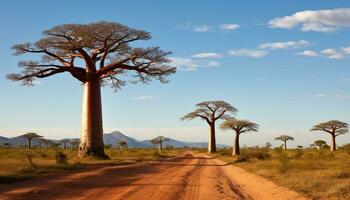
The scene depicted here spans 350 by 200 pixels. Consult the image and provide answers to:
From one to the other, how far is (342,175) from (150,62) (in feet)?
55.0

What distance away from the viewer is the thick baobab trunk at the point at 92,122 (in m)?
27.6

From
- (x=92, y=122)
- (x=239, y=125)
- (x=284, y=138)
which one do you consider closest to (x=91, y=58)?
(x=92, y=122)

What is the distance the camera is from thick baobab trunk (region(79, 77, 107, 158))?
90.5ft

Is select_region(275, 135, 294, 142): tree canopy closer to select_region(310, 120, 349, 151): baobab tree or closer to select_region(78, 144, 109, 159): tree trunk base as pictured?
select_region(310, 120, 349, 151): baobab tree

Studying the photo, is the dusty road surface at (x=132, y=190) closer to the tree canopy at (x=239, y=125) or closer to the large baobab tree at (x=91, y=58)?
the large baobab tree at (x=91, y=58)

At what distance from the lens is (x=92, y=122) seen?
27906 millimetres

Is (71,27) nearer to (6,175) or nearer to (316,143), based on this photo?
(6,175)

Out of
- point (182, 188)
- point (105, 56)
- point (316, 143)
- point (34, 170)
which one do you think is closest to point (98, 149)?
point (105, 56)

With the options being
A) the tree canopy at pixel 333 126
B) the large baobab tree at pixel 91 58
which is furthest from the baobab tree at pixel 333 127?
the large baobab tree at pixel 91 58

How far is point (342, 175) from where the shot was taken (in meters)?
Answer: 14.4

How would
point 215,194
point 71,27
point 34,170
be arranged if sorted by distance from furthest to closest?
point 71,27, point 34,170, point 215,194

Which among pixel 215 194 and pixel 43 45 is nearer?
pixel 215 194

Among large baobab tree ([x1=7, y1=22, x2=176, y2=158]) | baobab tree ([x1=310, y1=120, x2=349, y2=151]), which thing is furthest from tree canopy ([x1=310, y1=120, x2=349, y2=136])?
large baobab tree ([x1=7, y1=22, x2=176, y2=158])

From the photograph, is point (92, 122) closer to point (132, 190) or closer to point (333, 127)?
point (132, 190)
